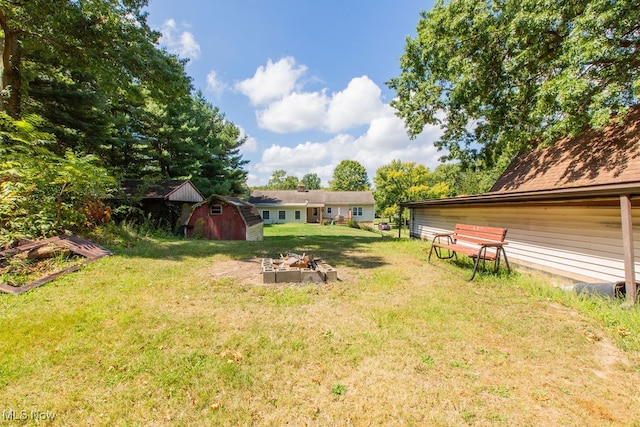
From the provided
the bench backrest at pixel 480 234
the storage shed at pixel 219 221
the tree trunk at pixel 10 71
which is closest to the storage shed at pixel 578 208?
the bench backrest at pixel 480 234

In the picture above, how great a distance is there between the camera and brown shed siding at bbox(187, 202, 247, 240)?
13.3 m

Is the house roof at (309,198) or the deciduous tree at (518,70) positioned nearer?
the deciduous tree at (518,70)

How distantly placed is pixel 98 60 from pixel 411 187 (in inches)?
1029

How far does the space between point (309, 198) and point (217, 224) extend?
1931 centimetres

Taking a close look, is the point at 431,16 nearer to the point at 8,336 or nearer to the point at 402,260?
the point at 402,260

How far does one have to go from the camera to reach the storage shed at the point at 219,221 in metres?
13.2

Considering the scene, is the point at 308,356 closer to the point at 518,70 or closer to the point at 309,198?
the point at 518,70

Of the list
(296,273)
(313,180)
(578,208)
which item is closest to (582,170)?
(578,208)

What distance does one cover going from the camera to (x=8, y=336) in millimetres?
2930

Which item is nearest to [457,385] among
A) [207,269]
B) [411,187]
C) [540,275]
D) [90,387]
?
[90,387]

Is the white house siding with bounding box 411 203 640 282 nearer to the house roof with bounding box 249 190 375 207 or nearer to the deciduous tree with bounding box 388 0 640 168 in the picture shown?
the deciduous tree with bounding box 388 0 640 168

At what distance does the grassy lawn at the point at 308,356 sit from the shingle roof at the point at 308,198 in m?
26.3

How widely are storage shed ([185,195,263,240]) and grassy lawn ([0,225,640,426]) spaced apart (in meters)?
8.13

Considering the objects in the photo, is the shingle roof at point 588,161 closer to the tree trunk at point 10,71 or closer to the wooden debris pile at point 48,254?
the wooden debris pile at point 48,254
